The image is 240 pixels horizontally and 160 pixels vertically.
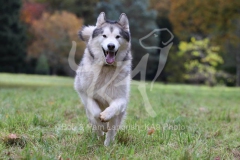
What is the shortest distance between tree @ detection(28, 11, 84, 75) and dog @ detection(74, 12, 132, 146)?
2724 cm

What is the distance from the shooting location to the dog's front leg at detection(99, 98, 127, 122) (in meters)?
3.57

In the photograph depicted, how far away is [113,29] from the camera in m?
4.16

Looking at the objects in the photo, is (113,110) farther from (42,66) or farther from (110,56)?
(42,66)

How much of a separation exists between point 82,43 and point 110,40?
28125mm

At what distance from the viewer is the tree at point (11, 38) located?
28691mm

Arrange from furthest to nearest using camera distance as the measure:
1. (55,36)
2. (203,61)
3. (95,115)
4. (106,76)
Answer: (55,36) → (203,61) → (106,76) → (95,115)

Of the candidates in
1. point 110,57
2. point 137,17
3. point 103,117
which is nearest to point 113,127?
point 103,117

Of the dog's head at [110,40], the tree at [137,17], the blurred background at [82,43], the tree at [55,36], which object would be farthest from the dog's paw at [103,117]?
the tree at [137,17]

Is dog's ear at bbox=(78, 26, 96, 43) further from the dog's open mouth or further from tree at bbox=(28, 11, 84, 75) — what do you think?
tree at bbox=(28, 11, 84, 75)

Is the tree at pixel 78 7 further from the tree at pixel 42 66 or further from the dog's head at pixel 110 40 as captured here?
the dog's head at pixel 110 40

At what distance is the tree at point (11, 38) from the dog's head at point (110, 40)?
2532 centimetres

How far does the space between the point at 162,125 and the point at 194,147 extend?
1.43m

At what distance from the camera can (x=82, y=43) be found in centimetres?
3175

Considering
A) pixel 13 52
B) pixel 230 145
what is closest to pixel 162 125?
pixel 230 145
